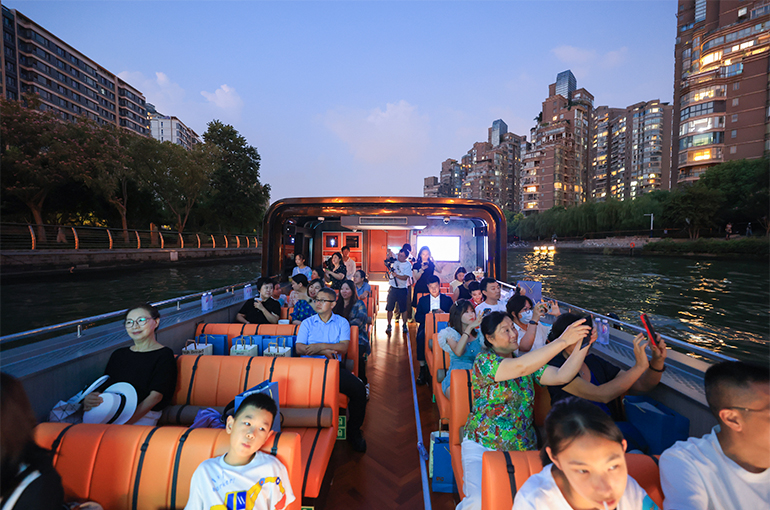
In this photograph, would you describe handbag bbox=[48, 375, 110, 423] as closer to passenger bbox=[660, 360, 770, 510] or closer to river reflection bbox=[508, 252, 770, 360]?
passenger bbox=[660, 360, 770, 510]

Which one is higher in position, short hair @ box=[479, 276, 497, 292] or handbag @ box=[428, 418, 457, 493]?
short hair @ box=[479, 276, 497, 292]

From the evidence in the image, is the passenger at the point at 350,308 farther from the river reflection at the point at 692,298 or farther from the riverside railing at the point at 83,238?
the riverside railing at the point at 83,238

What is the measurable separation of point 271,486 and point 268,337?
7.74 ft

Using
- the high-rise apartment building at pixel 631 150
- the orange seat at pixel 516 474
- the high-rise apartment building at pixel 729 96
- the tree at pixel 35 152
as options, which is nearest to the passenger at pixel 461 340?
the orange seat at pixel 516 474

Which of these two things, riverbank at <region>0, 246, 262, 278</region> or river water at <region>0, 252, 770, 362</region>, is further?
riverbank at <region>0, 246, 262, 278</region>

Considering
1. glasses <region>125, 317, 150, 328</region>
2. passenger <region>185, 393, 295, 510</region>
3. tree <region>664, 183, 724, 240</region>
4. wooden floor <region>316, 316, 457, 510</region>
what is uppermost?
tree <region>664, 183, 724, 240</region>

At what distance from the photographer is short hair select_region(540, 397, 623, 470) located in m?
1.08

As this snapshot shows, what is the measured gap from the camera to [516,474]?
51.8 inches

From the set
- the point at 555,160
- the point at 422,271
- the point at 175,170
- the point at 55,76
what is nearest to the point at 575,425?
the point at 422,271

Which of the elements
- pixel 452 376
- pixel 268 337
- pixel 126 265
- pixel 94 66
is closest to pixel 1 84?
pixel 94 66

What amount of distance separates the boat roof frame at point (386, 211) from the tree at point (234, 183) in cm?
2502

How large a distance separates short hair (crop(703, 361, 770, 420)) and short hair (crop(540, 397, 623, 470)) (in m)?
0.56

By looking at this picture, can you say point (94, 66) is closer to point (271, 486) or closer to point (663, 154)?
point (271, 486)

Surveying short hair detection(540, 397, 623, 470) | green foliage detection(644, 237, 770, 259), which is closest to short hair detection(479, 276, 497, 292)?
short hair detection(540, 397, 623, 470)
